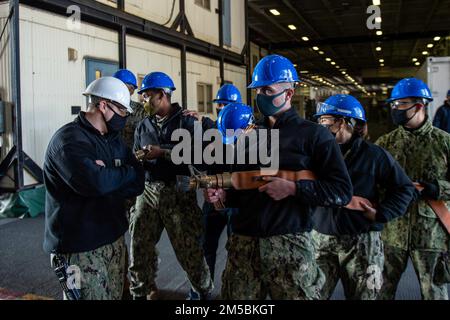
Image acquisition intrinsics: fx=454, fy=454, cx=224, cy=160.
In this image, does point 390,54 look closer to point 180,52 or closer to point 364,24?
point 364,24

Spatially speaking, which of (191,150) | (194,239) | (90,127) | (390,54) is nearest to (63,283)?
(90,127)

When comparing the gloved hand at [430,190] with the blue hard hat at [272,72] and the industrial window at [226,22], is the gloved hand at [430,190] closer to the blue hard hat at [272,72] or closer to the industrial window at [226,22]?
the blue hard hat at [272,72]

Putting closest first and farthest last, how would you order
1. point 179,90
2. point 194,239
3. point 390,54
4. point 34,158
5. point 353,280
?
point 353,280, point 194,239, point 34,158, point 179,90, point 390,54

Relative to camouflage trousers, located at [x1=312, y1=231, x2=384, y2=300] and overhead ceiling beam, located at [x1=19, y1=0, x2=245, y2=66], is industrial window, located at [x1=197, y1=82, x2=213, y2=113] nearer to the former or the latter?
overhead ceiling beam, located at [x1=19, y1=0, x2=245, y2=66]

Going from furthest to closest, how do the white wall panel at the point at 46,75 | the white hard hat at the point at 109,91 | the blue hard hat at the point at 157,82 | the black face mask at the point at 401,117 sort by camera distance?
the white wall panel at the point at 46,75 → the blue hard hat at the point at 157,82 → the black face mask at the point at 401,117 → the white hard hat at the point at 109,91

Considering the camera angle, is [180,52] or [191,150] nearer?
[191,150]

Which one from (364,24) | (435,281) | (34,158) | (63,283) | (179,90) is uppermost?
(364,24)

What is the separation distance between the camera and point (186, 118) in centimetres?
414

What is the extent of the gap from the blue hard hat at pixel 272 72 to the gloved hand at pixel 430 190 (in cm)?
128

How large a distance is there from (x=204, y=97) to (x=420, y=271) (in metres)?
10.8

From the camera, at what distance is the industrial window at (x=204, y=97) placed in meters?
13.1

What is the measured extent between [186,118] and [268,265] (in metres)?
2.02

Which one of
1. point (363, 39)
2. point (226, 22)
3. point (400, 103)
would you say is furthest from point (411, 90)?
point (363, 39)

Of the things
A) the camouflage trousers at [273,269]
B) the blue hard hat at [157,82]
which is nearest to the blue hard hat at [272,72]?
the camouflage trousers at [273,269]
